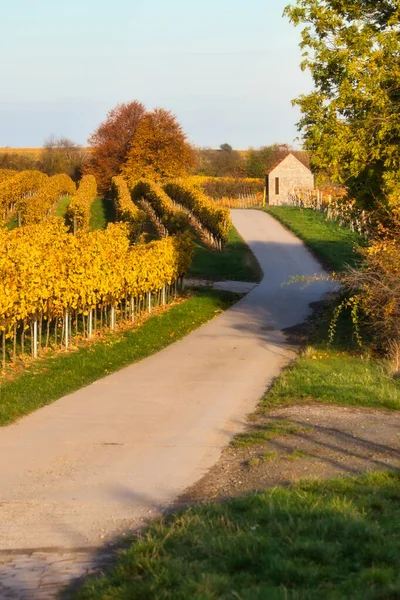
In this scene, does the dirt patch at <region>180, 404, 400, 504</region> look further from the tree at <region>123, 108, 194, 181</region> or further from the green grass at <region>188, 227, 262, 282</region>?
the tree at <region>123, 108, 194, 181</region>

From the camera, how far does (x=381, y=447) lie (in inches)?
391

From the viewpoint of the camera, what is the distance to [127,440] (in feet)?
34.1

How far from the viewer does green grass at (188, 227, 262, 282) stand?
116 feet

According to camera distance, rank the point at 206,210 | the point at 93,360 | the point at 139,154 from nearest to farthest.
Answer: the point at 93,360 < the point at 206,210 < the point at 139,154

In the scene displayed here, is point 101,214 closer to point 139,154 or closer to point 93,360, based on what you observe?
point 139,154

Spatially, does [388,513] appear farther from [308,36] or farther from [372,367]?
Answer: [308,36]

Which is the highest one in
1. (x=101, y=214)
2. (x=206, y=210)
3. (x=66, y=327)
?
(x=206, y=210)

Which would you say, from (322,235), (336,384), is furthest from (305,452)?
(322,235)

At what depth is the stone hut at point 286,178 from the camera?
279ft

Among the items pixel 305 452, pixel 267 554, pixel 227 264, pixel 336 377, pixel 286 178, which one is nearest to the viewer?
pixel 267 554

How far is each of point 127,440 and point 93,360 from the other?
663 centimetres

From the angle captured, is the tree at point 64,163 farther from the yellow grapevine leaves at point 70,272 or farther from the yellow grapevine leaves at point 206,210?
the yellow grapevine leaves at point 70,272

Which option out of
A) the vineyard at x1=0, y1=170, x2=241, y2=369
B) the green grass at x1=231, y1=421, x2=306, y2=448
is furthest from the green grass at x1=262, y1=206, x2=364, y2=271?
the green grass at x1=231, y1=421, x2=306, y2=448

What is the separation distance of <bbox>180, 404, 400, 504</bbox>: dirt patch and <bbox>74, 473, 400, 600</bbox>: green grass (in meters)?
1.03
